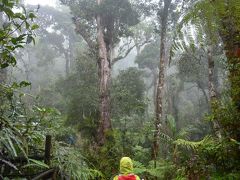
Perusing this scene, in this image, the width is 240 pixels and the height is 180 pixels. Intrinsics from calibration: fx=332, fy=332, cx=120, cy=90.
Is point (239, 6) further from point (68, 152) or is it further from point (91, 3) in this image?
point (91, 3)

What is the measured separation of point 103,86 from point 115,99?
392 cm

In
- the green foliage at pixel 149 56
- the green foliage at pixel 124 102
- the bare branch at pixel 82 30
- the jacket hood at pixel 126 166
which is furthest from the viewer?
the green foliage at pixel 149 56

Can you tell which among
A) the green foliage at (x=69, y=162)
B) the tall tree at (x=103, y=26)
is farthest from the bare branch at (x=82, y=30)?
the green foliage at (x=69, y=162)

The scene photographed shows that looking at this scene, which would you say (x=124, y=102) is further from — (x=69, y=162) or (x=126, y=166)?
(x=69, y=162)

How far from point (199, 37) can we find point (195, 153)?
204 inches

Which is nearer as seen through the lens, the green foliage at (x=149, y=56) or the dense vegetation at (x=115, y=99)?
the dense vegetation at (x=115, y=99)

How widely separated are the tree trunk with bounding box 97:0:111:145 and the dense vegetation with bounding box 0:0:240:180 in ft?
Result: 0.15

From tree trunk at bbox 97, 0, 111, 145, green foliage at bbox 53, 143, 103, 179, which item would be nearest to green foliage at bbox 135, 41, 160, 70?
tree trunk at bbox 97, 0, 111, 145

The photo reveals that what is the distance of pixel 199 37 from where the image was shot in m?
1.44

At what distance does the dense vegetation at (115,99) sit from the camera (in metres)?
2.55

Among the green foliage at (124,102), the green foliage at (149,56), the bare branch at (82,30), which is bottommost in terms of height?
the green foliage at (124,102)

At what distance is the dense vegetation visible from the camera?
2.55 m

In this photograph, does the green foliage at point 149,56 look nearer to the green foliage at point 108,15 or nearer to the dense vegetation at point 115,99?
the dense vegetation at point 115,99

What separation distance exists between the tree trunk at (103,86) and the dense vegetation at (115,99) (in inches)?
1.8
